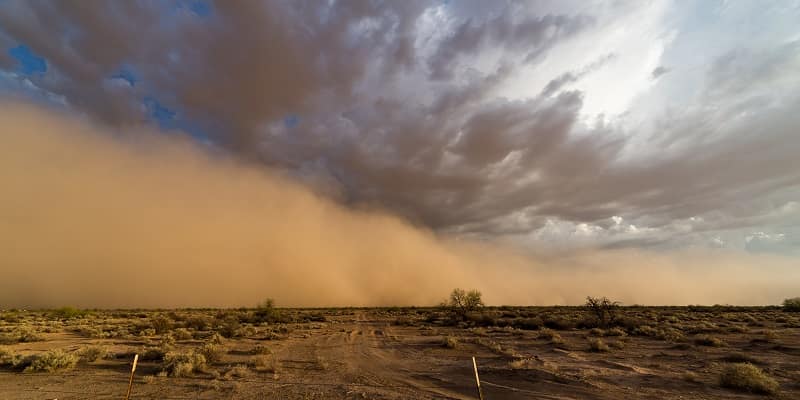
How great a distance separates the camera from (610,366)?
17219 millimetres

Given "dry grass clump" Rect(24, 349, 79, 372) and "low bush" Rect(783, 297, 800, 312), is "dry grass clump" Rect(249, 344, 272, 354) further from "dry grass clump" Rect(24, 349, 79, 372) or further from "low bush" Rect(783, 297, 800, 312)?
"low bush" Rect(783, 297, 800, 312)

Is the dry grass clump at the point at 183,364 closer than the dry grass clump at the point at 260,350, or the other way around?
the dry grass clump at the point at 183,364

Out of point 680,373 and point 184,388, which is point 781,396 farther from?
point 184,388

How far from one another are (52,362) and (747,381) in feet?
99.2

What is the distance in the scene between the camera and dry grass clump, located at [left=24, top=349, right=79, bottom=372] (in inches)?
672

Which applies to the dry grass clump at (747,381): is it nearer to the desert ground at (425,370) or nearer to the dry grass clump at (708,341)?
the desert ground at (425,370)

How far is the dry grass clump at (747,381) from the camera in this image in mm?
12782

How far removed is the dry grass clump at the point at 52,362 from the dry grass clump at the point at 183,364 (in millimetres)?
4651

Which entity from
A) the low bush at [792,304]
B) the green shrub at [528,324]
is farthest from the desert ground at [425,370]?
the low bush at [792,304]

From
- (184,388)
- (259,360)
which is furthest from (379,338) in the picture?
(184,388)

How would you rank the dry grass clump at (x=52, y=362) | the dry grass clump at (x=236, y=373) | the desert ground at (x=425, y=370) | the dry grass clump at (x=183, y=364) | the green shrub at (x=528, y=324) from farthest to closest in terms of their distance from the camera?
the green shrub at (x=528, y=324) → the dry grass clump at (x=52, y=362) → the dry grass clump at (x=183, y=364) → the dry grass clump at (x=236, y=373) → the desert ground at (x=425, y=370)

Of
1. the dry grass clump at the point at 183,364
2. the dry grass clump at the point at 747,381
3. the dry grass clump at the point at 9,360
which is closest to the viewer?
the dry grass clump at the point at 747,381

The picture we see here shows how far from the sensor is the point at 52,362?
17.3m

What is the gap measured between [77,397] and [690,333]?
3909 centimetres
